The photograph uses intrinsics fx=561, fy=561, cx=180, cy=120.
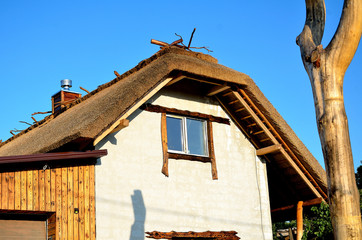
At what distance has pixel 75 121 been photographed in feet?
32.4

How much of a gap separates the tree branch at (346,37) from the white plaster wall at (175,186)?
521cm

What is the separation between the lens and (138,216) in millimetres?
10047

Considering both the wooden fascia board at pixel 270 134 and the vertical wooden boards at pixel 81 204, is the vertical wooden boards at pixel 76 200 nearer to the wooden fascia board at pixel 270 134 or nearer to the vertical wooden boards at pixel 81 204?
the vertical wooden boards at pixel 81 204

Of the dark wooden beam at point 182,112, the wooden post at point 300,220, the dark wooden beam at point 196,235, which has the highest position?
the dark wooden beam at point 182,112

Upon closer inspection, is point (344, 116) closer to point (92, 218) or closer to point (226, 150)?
point (92, 218)

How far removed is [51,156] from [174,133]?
3.35 meters

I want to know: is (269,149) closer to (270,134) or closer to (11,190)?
(270,134)

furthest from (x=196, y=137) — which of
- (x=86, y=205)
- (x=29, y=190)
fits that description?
(x=29, y=190)

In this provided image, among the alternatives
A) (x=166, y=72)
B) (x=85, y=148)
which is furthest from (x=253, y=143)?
(x=85, y=148)

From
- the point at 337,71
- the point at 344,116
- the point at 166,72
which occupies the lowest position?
the point at 344,116

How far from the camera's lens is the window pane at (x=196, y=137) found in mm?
11555

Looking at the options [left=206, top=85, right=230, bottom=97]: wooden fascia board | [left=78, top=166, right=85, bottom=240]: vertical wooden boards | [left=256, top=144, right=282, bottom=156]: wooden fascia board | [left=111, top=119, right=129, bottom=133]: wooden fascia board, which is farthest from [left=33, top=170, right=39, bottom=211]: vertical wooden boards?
[left=256, top=144, right=282, bottom=156]: wooden fascia board

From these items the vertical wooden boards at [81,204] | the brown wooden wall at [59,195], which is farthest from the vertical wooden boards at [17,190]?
the vertical wooden boards at [81,204]

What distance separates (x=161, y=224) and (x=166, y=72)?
282 centimetres
